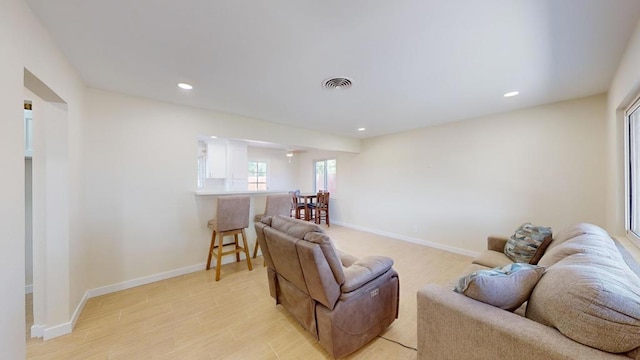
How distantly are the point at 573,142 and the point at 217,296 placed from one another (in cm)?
472

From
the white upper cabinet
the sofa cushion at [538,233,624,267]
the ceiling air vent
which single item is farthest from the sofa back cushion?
the white upper cabinet

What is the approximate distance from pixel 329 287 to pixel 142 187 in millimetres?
2649

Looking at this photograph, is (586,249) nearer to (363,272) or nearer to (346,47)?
(363,272)

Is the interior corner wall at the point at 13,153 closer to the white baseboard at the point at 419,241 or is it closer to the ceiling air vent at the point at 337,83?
the ceiling air vent at the point at 337,83

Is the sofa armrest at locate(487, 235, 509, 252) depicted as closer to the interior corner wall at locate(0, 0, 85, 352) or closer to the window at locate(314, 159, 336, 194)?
the interior corner wall at locate(0, 0, 85, 352)

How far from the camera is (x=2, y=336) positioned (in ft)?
3.35

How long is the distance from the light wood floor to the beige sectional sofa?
30.4 inches

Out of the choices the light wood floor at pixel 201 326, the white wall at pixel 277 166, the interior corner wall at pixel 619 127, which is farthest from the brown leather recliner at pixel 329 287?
the white wall at pixel 277 166

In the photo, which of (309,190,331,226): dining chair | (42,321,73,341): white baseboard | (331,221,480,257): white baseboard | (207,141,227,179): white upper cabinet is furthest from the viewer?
(309,190,331,226): dining chair

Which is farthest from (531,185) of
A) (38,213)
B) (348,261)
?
(38,213)

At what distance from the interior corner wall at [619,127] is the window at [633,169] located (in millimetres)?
44

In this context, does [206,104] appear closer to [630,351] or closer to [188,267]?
[188,267]

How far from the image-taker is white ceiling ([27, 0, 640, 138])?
4.17ft

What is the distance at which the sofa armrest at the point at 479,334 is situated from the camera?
0.80m
